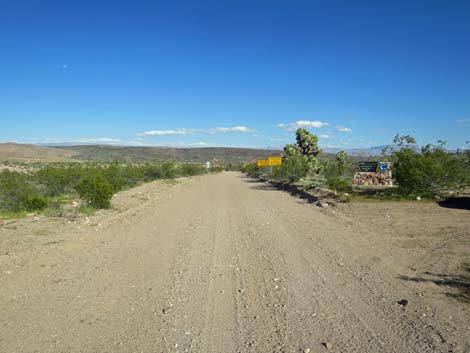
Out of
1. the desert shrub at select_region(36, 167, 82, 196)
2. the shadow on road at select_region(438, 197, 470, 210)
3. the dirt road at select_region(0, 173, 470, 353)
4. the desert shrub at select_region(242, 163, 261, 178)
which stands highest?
the shadow on road at select_region(438, 197, 470, 210)

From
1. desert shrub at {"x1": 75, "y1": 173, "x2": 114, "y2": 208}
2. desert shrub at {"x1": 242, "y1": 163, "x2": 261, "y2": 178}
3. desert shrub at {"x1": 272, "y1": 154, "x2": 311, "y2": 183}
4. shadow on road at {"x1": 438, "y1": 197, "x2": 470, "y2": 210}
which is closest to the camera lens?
shadow on road at {"x1": 438, "y1": 197, "x2": 470, "y2": 210}

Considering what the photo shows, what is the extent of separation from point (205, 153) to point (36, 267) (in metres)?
171

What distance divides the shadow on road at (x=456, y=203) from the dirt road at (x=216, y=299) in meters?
8.92

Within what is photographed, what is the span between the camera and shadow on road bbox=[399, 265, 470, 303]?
6.61 metres

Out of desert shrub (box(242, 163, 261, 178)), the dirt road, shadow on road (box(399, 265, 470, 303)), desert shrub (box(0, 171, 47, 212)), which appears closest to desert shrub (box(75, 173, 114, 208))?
desert shrub (box(0, 171, 47, 212))

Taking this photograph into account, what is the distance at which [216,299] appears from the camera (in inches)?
258

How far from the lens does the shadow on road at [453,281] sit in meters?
6.61

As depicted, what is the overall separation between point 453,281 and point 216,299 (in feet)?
14.6

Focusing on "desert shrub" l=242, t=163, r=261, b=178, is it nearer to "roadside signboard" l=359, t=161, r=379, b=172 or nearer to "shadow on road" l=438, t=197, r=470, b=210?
"roadside signboard" l=359, t=161, r=379, b=172

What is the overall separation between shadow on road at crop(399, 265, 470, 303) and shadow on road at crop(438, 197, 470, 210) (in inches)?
447

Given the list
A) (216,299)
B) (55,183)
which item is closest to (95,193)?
(55,183)

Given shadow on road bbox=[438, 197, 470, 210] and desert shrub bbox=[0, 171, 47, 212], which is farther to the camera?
shadow on road bbox=[438, 197, 470, 210]

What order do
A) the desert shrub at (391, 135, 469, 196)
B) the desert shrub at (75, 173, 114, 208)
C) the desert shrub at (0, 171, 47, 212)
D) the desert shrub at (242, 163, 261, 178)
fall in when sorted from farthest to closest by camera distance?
the desert shrub at (242, 163, 261, 178)
the desert shrub at (391, 135, 469, 196)
the desert shrub at (75, 173, 114, 208)
the desert shrub at (0, 171, 47, 212)

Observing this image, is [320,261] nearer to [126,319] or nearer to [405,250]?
[405,250]
